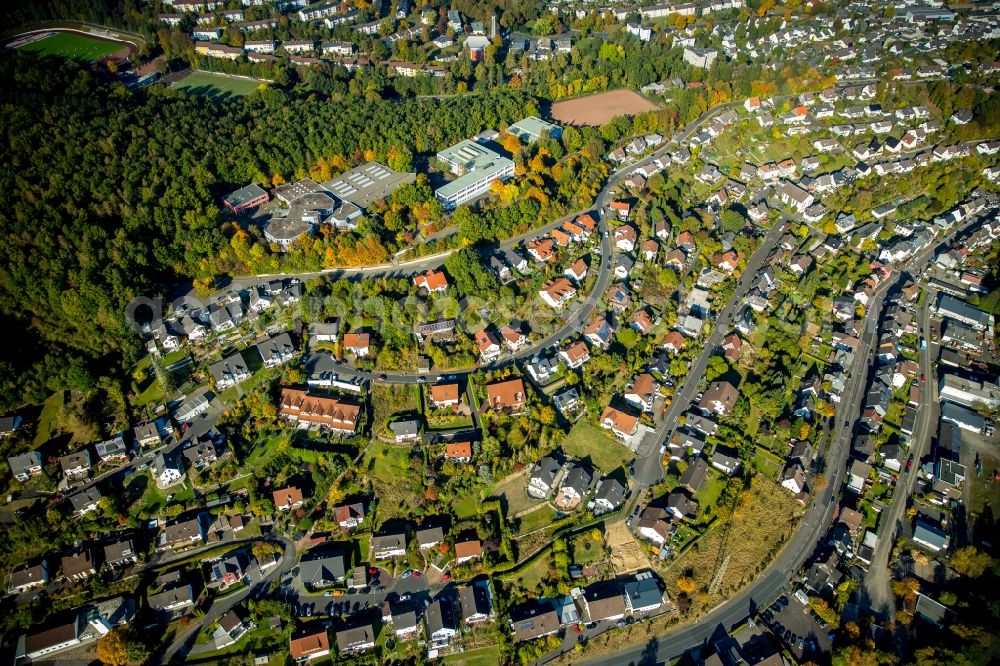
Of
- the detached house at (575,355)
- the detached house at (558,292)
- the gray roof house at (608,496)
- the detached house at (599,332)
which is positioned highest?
the detached house at (558,292)

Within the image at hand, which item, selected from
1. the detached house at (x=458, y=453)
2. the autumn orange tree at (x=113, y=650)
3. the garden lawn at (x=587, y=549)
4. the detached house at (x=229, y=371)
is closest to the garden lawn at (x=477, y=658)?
the garden lawn at (x=587, y=549)

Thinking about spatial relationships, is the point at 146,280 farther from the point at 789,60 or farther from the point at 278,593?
the point at 789,60

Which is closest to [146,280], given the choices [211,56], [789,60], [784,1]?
[211,56]

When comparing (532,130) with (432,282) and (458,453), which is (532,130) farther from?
(458,453)

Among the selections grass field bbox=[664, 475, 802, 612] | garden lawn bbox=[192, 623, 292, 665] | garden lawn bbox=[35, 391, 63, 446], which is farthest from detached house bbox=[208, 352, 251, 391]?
grass field bbox=[664, 475, 802, 612]

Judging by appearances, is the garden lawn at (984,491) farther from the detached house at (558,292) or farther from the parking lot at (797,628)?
the detached house at (558,292)
